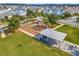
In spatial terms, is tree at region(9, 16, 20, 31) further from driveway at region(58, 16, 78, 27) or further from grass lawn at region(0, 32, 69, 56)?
driveway at region(58, 16, 78, 27)

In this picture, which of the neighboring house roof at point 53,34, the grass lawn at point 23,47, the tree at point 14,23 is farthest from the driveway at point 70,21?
the tree at point 14,23

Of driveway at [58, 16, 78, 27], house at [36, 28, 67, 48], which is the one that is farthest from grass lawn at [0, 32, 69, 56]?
driveway at [58, 16, 78, 27]

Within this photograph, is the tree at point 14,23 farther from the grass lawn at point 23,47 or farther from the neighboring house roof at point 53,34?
the neighboring house roof at point 53,34

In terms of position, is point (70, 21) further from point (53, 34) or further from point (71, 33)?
point (53, 34)

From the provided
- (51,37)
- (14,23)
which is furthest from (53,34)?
(14,23)

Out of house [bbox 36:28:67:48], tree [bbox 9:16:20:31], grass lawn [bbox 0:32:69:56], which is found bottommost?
grass lawn [bbox 0:32:69:56]

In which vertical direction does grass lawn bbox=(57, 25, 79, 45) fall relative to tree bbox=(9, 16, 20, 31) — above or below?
below

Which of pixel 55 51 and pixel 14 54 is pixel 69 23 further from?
pixel 14 54

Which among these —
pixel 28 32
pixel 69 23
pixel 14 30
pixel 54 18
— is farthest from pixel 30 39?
pixel 69 23
